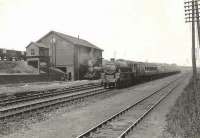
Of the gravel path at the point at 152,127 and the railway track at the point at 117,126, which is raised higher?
the railway track at the point at 117,126

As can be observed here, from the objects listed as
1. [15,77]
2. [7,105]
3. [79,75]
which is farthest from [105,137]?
[79,75]

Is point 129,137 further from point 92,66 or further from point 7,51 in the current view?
point 92,66

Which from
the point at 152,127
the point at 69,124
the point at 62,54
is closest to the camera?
the point at 152,127

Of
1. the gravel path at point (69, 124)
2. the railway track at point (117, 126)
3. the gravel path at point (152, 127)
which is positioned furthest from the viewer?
the gravel path at point (69, 124)

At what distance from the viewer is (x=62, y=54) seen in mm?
50031

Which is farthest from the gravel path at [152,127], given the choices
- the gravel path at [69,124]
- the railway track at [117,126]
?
the gravel path at [69,124]

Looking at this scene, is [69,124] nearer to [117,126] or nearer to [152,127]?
[117,126]

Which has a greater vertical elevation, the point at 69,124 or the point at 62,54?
the point at 62,54

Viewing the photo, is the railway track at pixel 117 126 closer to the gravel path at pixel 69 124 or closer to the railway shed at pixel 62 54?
the gravel path at pixel 69 124

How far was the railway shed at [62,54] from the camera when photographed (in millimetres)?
47500

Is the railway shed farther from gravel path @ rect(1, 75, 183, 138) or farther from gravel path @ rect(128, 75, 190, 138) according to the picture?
gravel path @ rect(128, 75, 190, 138)

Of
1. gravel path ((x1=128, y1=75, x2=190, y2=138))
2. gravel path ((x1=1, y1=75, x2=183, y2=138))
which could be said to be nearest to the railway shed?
gravel path ((x1=1, y1=75, x2=183, y2=138))

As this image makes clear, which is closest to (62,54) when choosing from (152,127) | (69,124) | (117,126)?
(69,124)

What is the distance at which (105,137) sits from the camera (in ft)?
30.4
